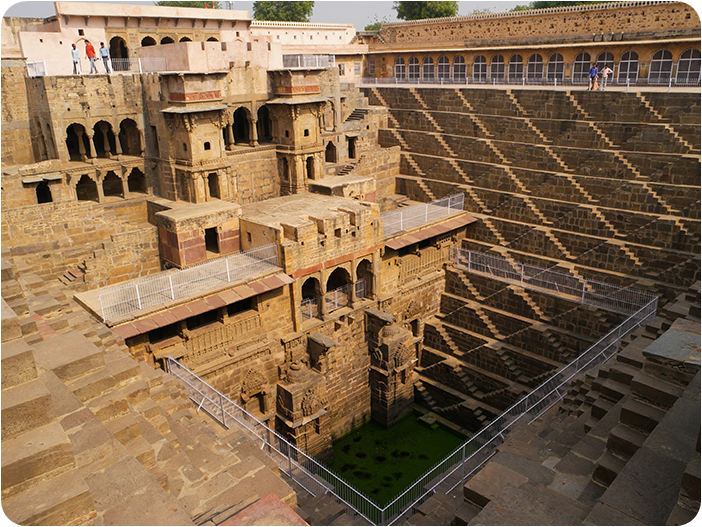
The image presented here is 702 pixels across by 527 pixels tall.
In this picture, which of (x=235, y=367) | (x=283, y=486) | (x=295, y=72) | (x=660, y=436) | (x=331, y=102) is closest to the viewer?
(x=660, y=436)

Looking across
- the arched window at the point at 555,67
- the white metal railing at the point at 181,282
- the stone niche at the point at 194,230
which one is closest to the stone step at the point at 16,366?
the white metal railing at the point at 181,282

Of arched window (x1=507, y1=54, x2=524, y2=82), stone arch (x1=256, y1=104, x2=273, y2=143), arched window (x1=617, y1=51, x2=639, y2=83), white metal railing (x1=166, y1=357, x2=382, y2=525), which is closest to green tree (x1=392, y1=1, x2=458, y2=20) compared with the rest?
arched window (x1=507, y1=54, x2=524, y2=82)

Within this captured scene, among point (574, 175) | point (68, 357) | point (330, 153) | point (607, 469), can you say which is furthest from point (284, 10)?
point (607, 469)

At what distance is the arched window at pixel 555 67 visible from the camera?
29156 mm

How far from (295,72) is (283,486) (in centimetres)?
1670

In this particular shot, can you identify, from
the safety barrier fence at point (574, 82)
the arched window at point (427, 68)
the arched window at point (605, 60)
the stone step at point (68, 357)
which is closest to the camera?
the stone step at point (68, 357)

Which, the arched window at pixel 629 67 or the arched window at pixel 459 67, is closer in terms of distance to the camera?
the arched window at pixel 629 67

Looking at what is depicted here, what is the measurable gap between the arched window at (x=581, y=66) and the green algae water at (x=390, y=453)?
19742mm

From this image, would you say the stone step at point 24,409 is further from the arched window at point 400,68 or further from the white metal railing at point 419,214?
the arched window at point 400,68

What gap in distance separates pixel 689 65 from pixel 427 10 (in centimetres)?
3126

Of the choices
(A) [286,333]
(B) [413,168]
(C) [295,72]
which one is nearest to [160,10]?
(C) [295,72]

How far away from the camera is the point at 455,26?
112 ft

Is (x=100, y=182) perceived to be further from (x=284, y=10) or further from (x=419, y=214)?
(x=284, y=10)

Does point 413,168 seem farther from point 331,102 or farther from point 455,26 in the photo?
point 455,26
